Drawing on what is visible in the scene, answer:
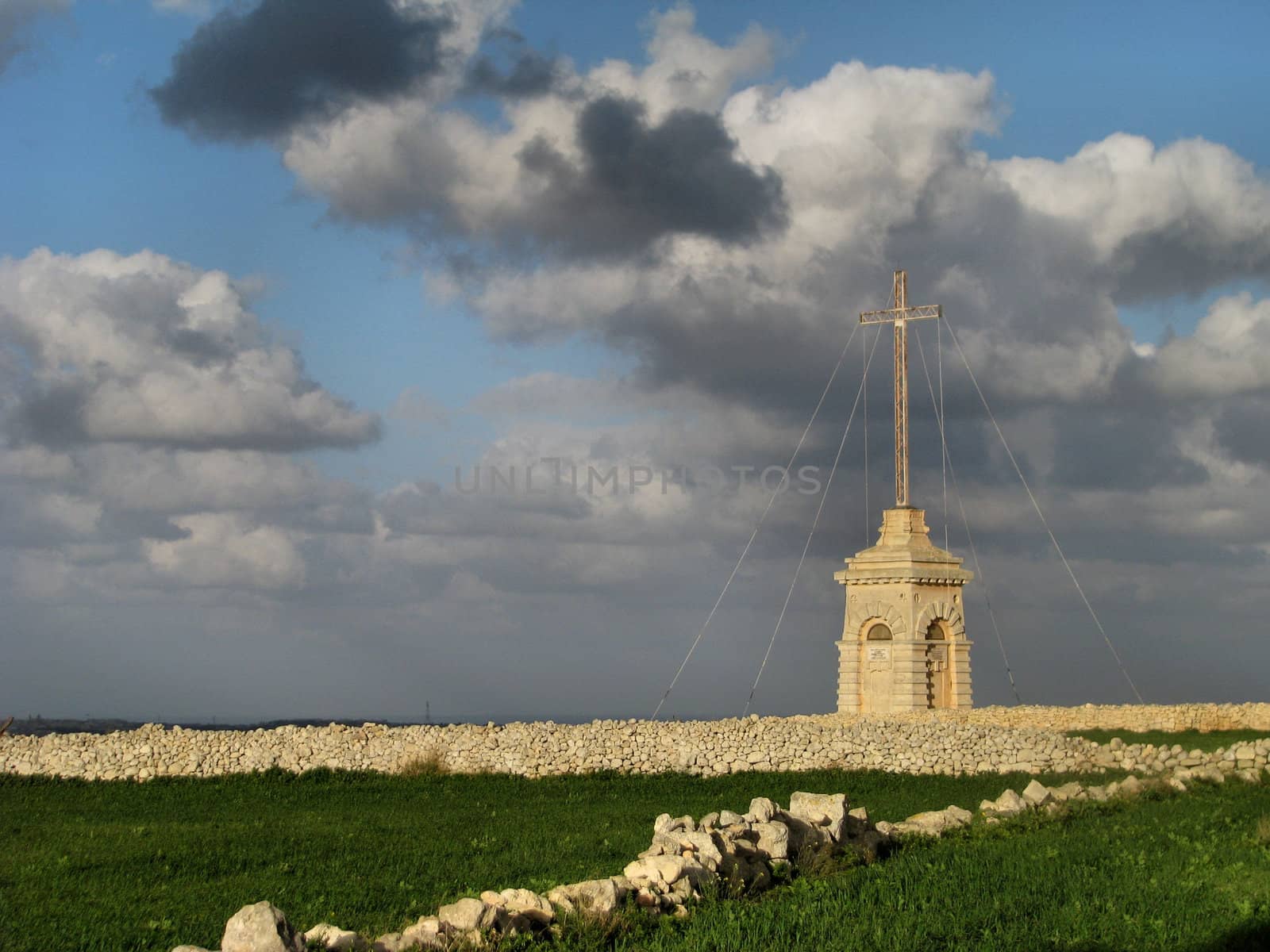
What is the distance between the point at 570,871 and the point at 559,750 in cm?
1184

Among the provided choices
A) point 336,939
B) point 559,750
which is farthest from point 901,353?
point 336,939

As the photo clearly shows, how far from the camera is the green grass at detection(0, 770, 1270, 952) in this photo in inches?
371

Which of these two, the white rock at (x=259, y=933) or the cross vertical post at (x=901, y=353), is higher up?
the cross vertical post at (x=901, y=353)

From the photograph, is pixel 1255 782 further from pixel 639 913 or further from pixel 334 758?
pixel 334 758

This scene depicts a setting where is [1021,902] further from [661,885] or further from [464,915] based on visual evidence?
[464,915]

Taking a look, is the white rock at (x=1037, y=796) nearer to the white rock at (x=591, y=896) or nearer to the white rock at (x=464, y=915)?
the white rock at (x=591, y=896)

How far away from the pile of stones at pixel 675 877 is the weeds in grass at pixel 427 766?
37.3ft

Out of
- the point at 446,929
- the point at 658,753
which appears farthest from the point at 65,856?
the point at 658,753

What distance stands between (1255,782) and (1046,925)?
37.5 feet

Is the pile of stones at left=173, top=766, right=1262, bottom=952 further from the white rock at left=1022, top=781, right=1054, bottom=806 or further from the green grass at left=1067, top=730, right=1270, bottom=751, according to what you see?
the green grass at left=1067, top=730, right=1270, bottom=751

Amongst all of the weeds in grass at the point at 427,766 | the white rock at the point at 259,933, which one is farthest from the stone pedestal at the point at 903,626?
the white rock at the point at 259,933

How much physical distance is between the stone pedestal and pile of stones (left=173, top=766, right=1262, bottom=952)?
49.8 feet

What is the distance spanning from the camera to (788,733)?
79.9 ft

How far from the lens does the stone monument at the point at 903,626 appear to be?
30406mm
